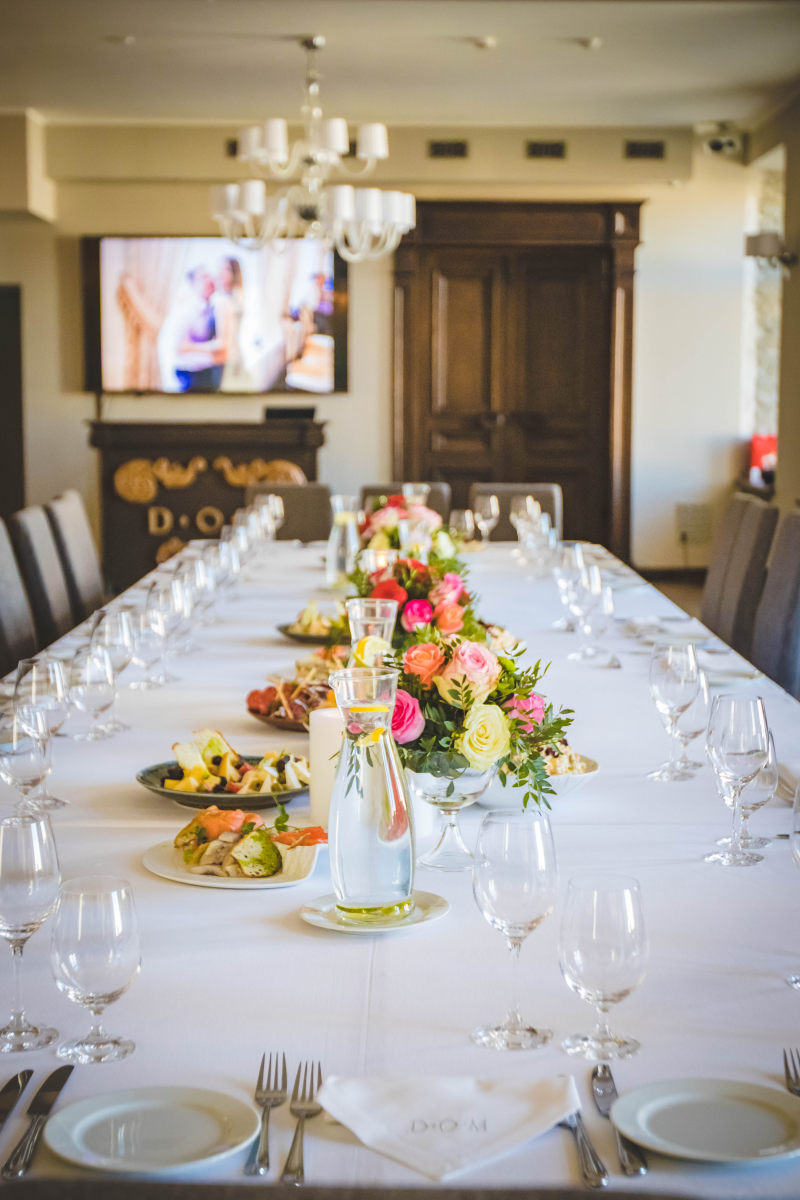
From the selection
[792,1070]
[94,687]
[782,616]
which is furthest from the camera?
[782,616]

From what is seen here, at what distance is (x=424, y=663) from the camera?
1.55 meters

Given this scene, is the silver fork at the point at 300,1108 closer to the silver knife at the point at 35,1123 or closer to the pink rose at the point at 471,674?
the silver knife at the point at 35,1123

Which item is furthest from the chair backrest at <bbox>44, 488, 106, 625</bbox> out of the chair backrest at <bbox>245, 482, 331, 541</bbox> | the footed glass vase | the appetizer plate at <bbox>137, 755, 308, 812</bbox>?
the footed glass vase

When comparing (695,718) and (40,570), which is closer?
(695,718)

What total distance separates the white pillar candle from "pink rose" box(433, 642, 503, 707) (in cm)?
20

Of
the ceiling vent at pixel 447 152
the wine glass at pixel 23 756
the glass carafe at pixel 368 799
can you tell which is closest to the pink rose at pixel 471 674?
the glass carafe at pixel 368 799

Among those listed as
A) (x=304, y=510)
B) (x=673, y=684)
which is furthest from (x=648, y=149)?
(x=673, y=684)

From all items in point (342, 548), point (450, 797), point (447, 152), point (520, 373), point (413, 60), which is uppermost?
point (413, 60)

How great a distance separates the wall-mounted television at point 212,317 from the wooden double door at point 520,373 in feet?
1.71

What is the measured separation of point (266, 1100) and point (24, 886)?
288mm

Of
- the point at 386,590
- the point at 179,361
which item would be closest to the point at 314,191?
the point at 179,361

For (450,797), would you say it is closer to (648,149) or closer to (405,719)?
(405,719)

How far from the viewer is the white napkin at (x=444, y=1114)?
964mm

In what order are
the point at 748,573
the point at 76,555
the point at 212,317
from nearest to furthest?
the point at 748,573
the point at 76,555
the point at 212,317
